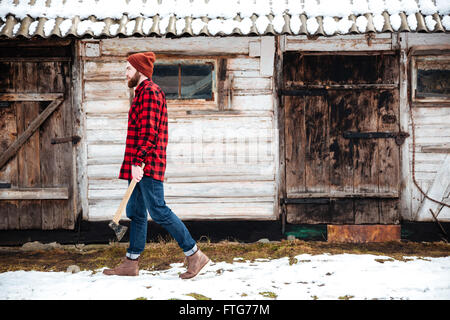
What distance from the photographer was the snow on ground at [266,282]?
3.50 metres

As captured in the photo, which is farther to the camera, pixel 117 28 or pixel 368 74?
pixel 368 74

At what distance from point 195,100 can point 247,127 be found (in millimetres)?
762

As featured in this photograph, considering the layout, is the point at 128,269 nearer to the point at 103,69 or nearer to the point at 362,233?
the point at 103,69

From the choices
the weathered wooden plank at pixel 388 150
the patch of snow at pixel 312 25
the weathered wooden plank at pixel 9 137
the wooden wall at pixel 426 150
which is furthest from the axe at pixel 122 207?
the wooden wall at pixel 426 150

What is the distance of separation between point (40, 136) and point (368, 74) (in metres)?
4.30

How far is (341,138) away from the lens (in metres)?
5.31

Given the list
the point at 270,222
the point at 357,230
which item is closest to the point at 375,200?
the point at 357,230

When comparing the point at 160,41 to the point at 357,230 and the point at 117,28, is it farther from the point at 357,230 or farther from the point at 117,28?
the point at 357,230

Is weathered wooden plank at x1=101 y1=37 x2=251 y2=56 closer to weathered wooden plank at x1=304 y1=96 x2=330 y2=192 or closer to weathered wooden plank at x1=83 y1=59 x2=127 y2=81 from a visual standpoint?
weathered wooden plank at x1=83 y1=59 x2=127 y2=81

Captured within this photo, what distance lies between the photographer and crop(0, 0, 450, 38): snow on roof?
15.0 feet

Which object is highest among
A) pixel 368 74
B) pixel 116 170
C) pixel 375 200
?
pixel 368 74

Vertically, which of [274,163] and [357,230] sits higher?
[274,163]

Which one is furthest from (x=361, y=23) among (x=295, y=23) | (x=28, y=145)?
(x=28, y=145)

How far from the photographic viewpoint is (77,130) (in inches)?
209
